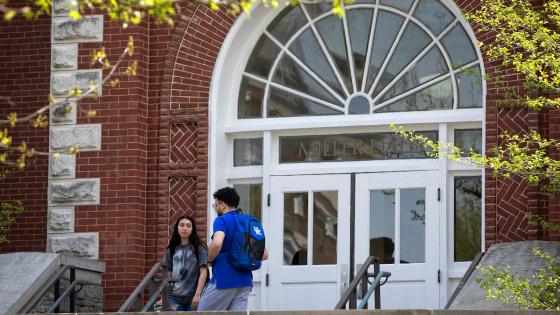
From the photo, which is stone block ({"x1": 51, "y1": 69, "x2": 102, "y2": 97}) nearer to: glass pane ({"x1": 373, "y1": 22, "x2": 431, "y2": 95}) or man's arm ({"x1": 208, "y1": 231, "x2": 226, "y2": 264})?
glass pane ({"x1": 373, "y1": 22, "x2": 431, "y2": 95})

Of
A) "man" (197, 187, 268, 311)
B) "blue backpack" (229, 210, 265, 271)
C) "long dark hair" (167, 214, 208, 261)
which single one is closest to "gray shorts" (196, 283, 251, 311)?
"man" (197, 187, 268, 311)

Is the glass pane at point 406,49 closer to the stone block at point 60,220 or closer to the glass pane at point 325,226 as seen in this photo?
the glass pane at point 325,226

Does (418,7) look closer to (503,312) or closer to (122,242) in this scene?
(122,242)

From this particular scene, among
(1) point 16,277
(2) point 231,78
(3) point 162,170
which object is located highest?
(2) point 231,78

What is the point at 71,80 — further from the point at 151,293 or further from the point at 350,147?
the point at 350,147

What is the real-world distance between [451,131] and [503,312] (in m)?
4.41

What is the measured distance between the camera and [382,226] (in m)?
15.2

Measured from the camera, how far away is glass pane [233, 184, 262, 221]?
15.8 metres

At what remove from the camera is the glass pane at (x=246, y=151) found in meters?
15.9

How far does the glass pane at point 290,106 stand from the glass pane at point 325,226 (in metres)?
0.94

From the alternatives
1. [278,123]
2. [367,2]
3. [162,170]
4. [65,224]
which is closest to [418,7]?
[367,2]

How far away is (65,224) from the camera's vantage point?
15703mm

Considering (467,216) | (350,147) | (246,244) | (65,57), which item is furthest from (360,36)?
(246,244)

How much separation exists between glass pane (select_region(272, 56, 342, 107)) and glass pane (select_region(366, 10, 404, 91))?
1.78 feet
